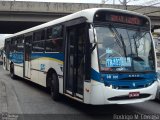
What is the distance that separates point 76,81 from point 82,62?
0.67m

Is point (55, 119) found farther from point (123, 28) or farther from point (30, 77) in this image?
point (30, 77)

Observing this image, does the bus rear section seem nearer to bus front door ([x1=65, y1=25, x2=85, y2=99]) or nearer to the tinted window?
bus front door ([x1=65, y1=25, x2=85, y2=99])

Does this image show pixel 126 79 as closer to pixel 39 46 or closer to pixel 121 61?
pixel 121 61

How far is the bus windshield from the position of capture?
858 centimetres

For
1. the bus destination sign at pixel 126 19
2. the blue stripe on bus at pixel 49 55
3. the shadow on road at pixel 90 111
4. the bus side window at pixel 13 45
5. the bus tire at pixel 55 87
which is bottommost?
the shadow on road at pixel 90 111

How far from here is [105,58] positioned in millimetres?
8562

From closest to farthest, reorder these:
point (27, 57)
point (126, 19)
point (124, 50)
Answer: point (124, 50) < point (126, 19) < point (27, 57)

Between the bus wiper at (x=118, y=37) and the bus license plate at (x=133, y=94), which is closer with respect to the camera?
the bus license plate at (x=133, y=94)

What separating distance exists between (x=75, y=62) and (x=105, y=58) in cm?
126

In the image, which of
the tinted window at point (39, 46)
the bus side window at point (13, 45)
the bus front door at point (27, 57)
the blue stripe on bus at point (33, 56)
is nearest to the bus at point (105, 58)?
the blue stripe on bus at point (33, 56)

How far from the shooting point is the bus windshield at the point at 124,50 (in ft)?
28.1

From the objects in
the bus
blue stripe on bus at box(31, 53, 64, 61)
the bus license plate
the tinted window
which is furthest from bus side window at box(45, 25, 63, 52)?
the bus license plate

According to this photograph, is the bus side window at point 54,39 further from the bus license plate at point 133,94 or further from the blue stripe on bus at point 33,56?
the bus license plate at point 133,94

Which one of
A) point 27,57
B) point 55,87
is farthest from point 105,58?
point 27,57
